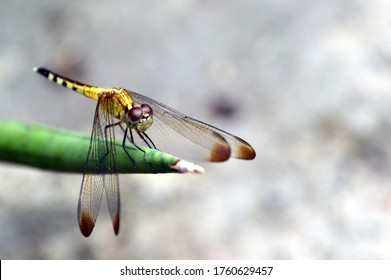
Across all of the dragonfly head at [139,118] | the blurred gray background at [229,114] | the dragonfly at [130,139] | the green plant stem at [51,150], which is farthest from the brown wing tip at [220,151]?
the blurred gray background at [229,114]

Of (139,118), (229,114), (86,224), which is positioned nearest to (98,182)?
(86,224)

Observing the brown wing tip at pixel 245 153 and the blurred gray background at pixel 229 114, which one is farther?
the blurred gray background at pixel 229 114

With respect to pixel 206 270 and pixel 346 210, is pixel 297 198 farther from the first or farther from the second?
pixel 206 270

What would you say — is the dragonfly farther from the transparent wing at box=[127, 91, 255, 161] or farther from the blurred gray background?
the blurred gray background

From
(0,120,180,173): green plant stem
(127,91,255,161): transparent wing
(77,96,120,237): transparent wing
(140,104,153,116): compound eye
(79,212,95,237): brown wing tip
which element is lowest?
(79,212,95,237): brown wing tip

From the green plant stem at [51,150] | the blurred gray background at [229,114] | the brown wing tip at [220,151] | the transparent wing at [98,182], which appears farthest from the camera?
the blurred gray background at [229,114]

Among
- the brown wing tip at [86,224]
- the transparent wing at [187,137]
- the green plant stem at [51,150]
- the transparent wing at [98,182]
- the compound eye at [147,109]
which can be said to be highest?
the compound eye at [147,109]

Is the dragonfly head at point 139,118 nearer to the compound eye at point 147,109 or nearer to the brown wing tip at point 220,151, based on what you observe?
the compound eye at point 147,109

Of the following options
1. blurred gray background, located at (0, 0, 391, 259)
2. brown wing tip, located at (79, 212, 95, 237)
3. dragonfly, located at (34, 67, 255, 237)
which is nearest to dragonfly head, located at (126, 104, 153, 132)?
dragonfly, located at (34, 67, 255, 237)
